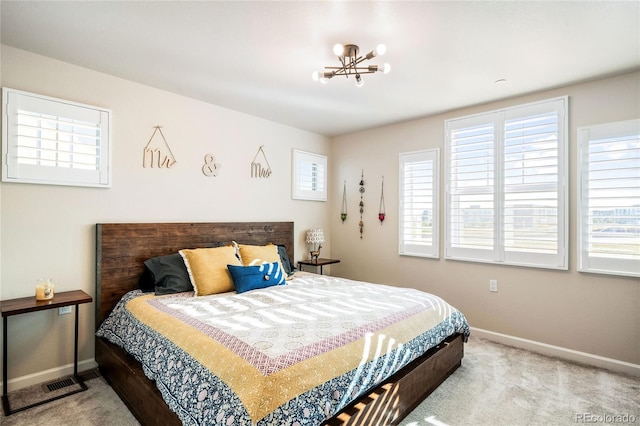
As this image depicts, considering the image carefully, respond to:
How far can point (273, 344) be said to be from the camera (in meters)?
1.73

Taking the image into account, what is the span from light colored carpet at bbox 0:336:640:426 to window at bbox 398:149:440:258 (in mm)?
1508

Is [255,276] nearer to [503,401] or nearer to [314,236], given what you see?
[314,236]

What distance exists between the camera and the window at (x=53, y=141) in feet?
7.94

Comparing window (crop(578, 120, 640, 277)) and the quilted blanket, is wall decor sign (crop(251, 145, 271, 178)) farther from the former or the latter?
window (crop(578, 120, 640, 277))

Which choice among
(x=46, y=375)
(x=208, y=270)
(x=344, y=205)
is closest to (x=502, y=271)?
(x=344, y=205)

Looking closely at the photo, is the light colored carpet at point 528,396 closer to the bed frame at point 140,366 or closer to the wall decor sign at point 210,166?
the bed frame at point 140,366

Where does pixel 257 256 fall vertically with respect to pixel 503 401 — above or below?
above

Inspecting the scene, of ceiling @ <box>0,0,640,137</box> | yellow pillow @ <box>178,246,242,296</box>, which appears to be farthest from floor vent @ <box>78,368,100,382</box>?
ceiling @ <box>0,0,640,137</box>

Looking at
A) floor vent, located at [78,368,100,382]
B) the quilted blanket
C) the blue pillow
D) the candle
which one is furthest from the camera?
the blue pillow

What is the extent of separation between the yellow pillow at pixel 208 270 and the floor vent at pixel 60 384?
114cm

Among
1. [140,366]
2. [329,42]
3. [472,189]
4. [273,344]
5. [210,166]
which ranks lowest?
[140,366]

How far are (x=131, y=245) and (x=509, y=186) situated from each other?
376 cm

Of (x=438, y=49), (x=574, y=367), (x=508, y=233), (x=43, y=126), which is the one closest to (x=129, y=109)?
(x=43, y=126)

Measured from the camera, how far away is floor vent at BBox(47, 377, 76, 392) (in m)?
2.49
